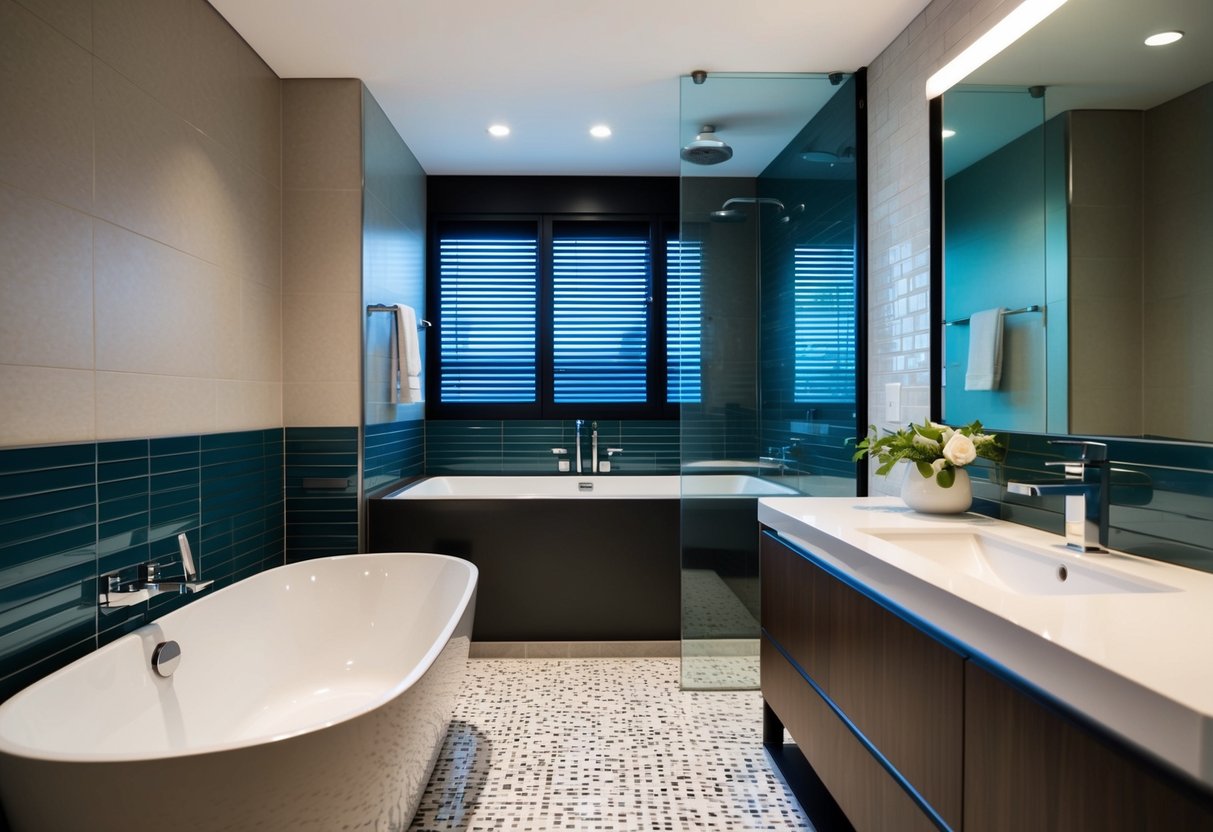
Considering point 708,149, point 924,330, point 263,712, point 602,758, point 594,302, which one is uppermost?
point 708,149

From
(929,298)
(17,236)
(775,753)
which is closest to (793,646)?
(775,753)

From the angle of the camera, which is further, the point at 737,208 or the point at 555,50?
the point at 737,208

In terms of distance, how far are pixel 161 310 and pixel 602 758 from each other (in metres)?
2.05

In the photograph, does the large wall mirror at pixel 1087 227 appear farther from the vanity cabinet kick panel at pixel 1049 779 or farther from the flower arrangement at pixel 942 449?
the vanity cabinet kick panel at pixel 1049 779

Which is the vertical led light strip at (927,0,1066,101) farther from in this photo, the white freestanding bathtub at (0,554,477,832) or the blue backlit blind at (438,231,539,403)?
the blue backlit blind at (438,231,539,403)

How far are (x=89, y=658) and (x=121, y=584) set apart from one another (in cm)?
27

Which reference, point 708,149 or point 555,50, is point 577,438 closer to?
point 708,149

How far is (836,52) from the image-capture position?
274 cm

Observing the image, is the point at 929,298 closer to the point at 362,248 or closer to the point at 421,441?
the point at 362,248

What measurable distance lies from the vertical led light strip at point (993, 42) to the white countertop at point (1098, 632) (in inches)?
53.5

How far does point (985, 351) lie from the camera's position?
2049mm

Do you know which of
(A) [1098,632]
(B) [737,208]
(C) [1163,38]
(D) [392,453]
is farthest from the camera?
(D) [392,453]

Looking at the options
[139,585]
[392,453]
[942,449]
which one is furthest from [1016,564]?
[392,453]

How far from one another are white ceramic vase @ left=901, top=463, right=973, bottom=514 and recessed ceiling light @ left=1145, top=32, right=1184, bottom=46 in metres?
1.07
